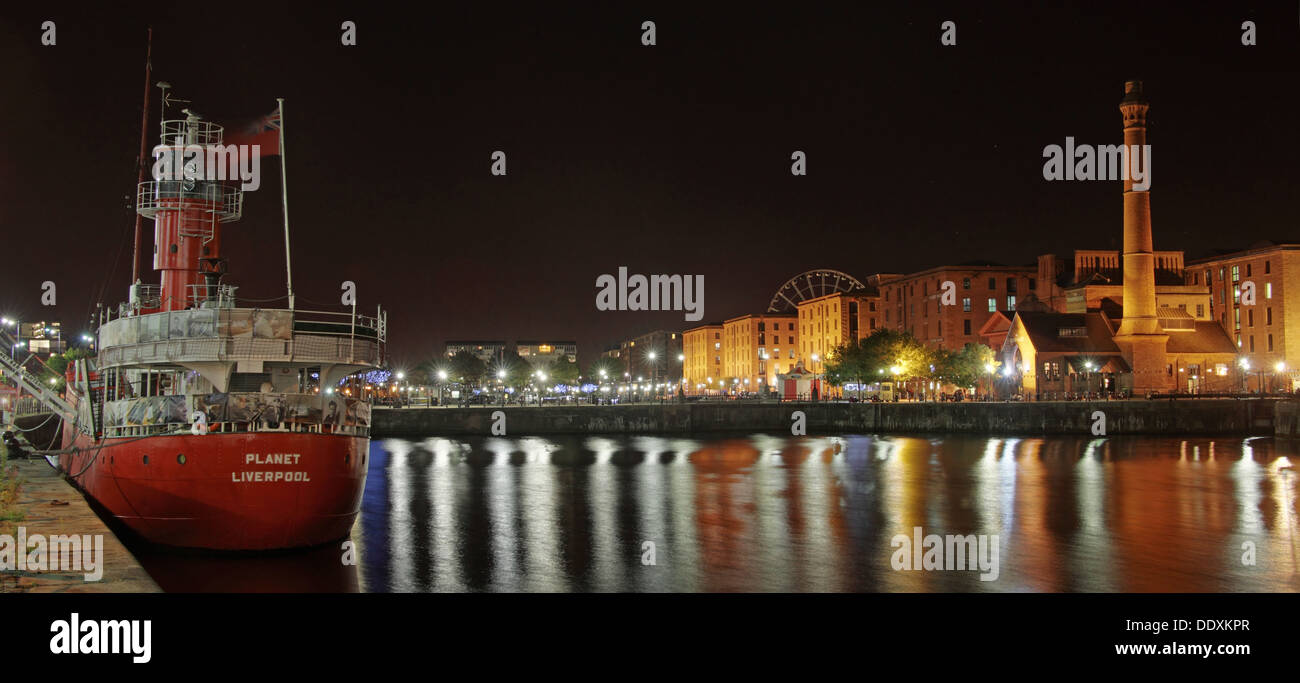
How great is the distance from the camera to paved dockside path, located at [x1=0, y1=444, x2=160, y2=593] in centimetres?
1416

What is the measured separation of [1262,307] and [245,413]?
112949 millimetres

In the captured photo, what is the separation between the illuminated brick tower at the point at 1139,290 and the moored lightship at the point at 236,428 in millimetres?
85378

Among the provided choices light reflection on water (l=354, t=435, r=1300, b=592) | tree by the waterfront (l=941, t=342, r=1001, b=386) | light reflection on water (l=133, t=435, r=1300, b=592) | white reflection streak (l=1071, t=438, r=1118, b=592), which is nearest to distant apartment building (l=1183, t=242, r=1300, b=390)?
tree by the waterfront (l=941, t=342, r=1001, b=386)

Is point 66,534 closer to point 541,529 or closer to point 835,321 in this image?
point 541,529

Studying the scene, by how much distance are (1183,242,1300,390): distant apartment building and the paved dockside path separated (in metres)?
107

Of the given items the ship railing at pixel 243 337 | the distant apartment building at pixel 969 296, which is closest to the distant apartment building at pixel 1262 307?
the distant apartment building at pixel 969 296

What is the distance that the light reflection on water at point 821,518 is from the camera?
26.1 meters

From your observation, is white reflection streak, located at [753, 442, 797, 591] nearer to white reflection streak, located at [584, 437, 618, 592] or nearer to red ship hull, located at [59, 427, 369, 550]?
white reflection streak, located at [584, 437, 618, 592]

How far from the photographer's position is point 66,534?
19.3 metres

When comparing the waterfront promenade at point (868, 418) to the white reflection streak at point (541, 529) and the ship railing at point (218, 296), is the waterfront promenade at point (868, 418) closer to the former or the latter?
the white reflection streak at point (541, 529)
